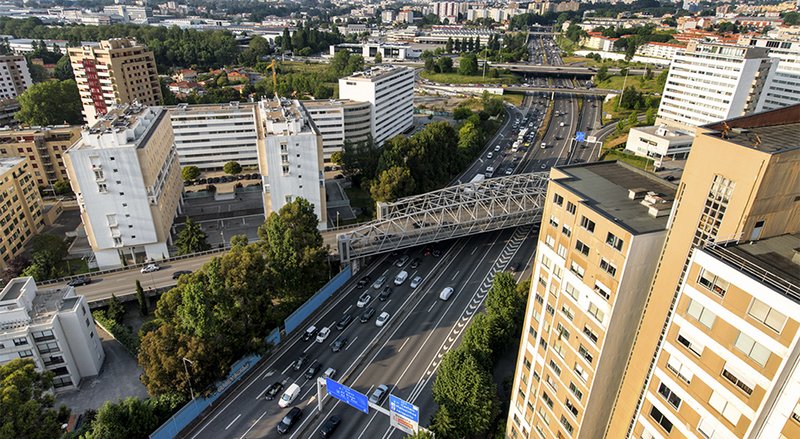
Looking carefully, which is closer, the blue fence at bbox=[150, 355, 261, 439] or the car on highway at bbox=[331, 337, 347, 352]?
the blue fence at bbox=[150, 355, 261, 439]

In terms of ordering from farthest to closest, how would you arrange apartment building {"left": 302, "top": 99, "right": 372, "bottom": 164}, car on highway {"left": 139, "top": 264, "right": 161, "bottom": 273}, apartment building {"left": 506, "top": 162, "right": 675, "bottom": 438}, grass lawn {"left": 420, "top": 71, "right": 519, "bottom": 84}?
grass lawn {"left": 420, "top": 71, "right": 519, "bottom": 84} → apartment building {"left": 302, "top": 99, "right": 372, "bottom": 164} → car on highway {"left": 139, "top": 264, "right": 161, "bottom": 273} → apartment building {"left": 506, "top": 162, "right": 675, "bottom": 438}

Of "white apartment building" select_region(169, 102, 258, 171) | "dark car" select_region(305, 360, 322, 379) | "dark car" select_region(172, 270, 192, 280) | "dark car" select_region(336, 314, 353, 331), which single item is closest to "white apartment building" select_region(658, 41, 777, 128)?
"dark car" select_region(336, 314, 353, 331)

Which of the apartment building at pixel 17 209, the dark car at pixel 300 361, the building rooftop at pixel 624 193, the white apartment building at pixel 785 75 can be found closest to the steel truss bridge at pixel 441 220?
the dark car at pixel 300 361

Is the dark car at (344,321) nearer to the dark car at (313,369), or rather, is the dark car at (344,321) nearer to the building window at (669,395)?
the dark car at (313,369)

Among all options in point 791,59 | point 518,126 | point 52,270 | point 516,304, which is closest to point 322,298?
point 516,304

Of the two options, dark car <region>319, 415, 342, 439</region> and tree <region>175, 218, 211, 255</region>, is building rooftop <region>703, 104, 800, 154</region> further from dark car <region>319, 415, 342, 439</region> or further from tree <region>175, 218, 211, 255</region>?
tree <region>175, 218, 211, 255</region>
